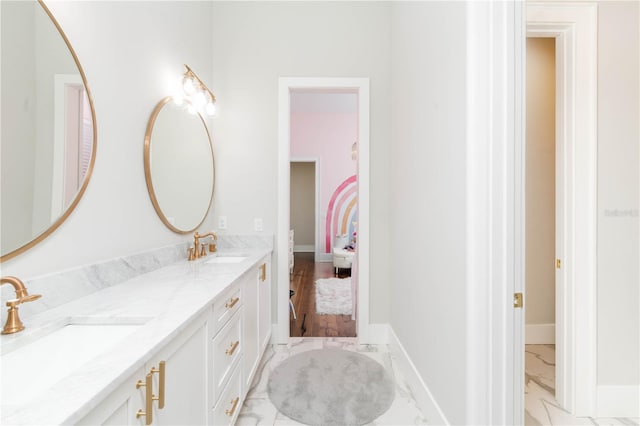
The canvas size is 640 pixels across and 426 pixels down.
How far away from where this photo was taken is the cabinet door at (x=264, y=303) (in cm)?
198

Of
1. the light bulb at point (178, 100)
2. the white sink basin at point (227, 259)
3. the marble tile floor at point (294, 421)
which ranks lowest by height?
the marble tile floor at point (294, 421)

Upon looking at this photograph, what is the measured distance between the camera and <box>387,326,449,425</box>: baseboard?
4.65 ft

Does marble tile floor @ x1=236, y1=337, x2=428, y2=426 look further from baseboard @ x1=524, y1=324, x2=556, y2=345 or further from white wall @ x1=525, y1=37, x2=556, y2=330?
white wall @ x1=525, y1=37, x2=556, y2=330

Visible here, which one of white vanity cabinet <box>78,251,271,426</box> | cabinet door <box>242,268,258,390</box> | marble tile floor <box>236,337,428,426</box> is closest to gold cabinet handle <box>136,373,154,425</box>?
white vanity cabinet <box>78,251,271,426</box>

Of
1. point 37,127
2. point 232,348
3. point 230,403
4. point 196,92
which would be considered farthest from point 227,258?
point 37,127

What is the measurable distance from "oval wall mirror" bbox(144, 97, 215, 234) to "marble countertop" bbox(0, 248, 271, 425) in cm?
43

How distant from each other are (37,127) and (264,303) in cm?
165

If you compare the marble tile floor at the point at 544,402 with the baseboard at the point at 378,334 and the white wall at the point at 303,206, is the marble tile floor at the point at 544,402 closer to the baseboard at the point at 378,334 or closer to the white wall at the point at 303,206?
the baseboard at the point at 378,334

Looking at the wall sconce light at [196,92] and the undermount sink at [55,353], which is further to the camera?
the wall sconce light at [196,92]

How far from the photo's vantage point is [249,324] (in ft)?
5.44

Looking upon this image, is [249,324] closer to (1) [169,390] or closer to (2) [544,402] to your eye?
(1) [169,390]

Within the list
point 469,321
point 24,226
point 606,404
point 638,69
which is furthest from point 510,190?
point 24,226

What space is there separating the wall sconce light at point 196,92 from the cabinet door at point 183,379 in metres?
1.64

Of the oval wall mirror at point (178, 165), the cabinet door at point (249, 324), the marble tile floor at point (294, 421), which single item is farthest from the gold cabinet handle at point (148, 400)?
the oval wall mirror at point (178, 165)
